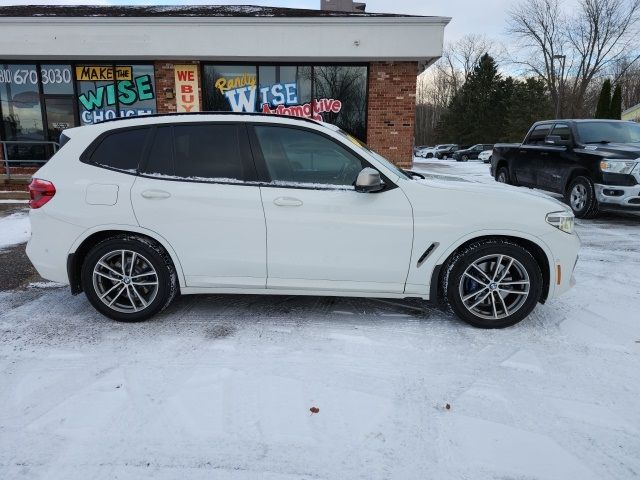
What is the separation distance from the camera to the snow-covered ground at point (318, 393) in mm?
2150

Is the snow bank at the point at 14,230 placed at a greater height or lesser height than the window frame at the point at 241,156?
lesser

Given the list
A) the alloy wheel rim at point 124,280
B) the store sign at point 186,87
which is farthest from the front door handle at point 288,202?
the store sign at point 186,87

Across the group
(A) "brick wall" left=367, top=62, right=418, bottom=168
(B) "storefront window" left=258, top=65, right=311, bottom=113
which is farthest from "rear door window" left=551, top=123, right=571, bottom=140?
(B) "storefront window" left=258, top=65, right=311, bottom=113

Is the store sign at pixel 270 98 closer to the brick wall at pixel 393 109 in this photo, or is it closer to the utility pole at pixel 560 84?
the brick wall at pixel 393 109

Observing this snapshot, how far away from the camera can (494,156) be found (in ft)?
37.5

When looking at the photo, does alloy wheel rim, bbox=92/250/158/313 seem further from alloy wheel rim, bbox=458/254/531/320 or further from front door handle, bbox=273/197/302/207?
alloy wheel rim, bbox=458/254/531/320

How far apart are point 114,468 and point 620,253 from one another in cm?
634

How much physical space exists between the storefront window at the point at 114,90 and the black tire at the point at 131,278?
32.2 feet

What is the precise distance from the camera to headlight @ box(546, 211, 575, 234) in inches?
136

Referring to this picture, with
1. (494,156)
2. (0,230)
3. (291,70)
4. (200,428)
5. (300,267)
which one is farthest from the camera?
(291,70)

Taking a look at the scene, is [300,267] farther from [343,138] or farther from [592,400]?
[592,400]

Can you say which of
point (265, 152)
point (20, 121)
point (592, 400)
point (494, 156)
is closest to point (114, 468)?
point (265, 152)

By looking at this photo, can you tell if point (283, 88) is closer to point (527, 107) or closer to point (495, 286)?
point (495, 286)

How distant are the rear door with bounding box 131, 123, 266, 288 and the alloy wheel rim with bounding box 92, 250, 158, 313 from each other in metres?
0.30
